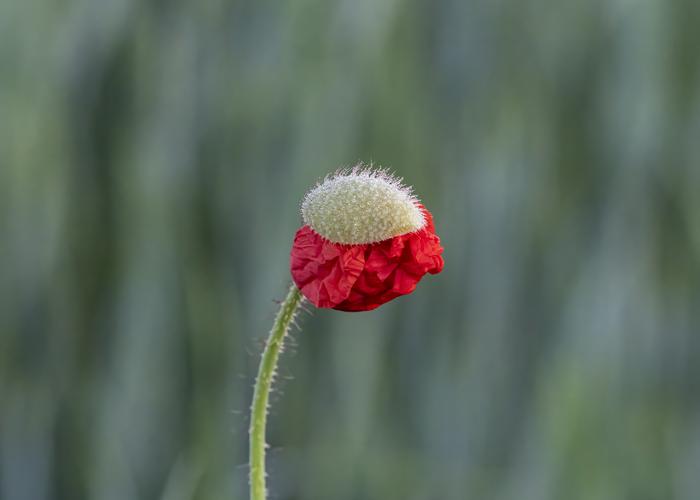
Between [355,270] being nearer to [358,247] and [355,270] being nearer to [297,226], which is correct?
[358,247]

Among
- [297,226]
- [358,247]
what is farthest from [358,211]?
[297,226]

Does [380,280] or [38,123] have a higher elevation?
[38,123]

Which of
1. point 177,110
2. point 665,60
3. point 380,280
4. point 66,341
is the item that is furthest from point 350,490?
point 380,280

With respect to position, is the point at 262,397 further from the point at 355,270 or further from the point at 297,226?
the point at 297,226

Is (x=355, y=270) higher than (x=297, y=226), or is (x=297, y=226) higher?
(x=297, y=226)

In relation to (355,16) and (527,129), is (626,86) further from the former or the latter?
(355,16)

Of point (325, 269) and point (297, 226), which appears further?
point (297, 226)
